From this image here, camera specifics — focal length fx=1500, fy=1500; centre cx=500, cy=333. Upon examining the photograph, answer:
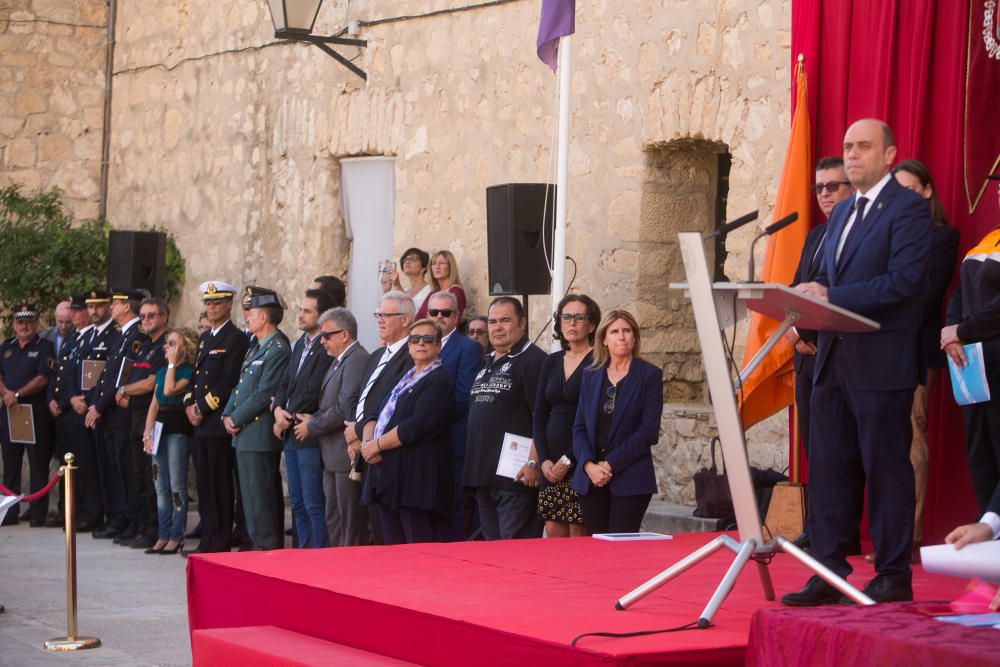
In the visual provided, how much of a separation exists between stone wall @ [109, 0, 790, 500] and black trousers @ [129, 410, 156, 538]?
2.20 metres

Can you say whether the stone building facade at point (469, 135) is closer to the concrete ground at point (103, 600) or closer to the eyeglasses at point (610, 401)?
the concrete ground at point (103, 600)

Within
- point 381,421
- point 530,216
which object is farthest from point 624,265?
point 381,421

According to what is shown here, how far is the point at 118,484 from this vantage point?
10.4m

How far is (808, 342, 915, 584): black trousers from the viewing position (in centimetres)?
420

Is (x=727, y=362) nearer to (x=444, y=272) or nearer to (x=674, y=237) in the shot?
(x=674, y=237)

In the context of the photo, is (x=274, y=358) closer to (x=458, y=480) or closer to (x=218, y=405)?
(x=218, y=405)

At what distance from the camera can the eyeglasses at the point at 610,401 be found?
6129 millimetres

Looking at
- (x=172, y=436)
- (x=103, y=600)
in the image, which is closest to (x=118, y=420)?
(x=172, y=436)

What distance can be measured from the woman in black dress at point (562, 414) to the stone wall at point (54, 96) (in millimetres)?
9149

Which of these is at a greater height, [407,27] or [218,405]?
[407,27]

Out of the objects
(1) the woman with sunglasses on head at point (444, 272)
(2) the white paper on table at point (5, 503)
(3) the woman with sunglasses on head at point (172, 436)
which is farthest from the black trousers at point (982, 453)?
(3) the woman with sunglasses on head at point (172, 436)

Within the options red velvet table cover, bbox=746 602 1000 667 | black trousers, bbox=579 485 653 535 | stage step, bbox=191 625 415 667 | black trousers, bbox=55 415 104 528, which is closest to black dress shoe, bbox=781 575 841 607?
red velvet table cover, bbox=746 602 1000 667

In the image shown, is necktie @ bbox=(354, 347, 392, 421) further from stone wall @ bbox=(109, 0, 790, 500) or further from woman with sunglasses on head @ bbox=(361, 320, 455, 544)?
stone wall @ bbox=(109, 0, 790, 500)

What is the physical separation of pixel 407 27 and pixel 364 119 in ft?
2.60
